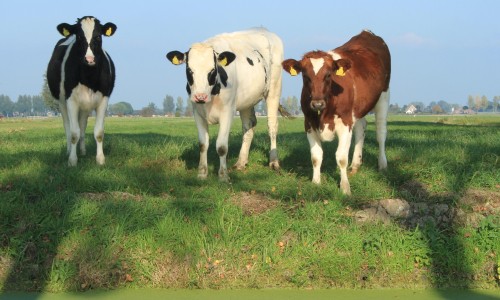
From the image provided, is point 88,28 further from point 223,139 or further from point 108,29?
point 223,139

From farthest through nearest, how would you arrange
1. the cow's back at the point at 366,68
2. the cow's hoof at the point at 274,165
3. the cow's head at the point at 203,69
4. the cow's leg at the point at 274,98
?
1. the cow's leg at the point at 274,98
2. the cow's hoof at the point at 274,165
3. the cow's back at the point at 366,68
4. the cow's head at the point at 203,69

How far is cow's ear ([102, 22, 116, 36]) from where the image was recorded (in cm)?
1155

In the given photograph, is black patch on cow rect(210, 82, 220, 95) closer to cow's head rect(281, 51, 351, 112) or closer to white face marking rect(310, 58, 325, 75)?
cow's head rect(281, 51, 351, 112)

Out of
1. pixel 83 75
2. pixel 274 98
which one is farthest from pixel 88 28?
pixel 274 98

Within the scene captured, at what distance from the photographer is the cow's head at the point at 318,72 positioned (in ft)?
30.0

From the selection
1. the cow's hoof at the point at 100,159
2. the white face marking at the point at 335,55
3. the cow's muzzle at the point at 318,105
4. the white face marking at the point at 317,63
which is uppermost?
the white face marking at the point at 335,55

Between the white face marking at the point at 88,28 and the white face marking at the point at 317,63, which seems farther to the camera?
the white face marking at the point at 88,28

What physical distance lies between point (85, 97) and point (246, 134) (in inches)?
120

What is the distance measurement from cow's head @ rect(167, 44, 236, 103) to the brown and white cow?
3.94ft

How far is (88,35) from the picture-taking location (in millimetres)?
11062

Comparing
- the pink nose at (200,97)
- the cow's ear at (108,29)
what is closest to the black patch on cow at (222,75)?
the pink nose at (200,97)

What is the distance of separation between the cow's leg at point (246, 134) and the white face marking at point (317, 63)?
3016mm

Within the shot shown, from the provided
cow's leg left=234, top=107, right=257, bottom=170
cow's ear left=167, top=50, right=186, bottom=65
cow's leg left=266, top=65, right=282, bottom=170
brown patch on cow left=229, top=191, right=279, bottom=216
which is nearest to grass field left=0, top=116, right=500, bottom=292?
brown patch on cow left=229, top=191, right=279, bottom=216

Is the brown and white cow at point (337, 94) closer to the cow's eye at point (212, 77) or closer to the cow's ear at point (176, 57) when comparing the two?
the cow's eye at point (212, 77)
